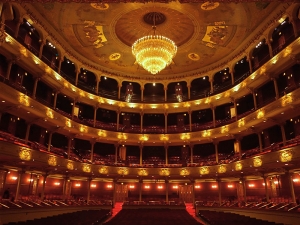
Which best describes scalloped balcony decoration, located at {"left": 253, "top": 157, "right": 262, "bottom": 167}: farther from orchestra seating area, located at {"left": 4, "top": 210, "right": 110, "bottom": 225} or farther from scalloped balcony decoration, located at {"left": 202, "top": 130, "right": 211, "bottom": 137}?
orchestra seating area, located at {"left": 4, "top": 210, "right": 110, "bottom": 225}

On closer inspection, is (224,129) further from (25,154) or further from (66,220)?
(25,154)

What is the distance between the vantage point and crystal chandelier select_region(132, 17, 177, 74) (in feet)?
44.0

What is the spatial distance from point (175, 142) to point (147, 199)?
19.2ft

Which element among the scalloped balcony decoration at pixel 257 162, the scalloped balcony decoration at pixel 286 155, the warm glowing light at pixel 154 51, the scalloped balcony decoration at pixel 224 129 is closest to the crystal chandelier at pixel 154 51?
the warm glowing light at pixel 154 51

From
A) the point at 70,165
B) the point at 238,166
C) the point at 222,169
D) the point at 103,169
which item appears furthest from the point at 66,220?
the point at 222,169

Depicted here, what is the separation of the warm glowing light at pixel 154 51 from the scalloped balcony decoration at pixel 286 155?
8.07m

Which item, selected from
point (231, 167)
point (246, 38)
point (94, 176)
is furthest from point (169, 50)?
point (94, 176)

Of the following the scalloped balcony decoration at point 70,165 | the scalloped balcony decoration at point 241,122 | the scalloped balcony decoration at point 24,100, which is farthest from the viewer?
the scalloped balcony decoration at point 241,122

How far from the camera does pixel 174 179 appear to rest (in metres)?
23.0

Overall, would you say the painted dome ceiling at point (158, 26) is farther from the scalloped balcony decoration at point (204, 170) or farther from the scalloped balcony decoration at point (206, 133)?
the scalloped balcony decoration at point (204, 170)

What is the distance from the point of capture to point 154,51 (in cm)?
1339

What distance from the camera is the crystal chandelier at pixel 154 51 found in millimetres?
13422

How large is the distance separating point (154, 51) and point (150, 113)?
12750 millimetres

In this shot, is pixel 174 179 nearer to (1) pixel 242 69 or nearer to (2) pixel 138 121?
(2) pixel 138 121
